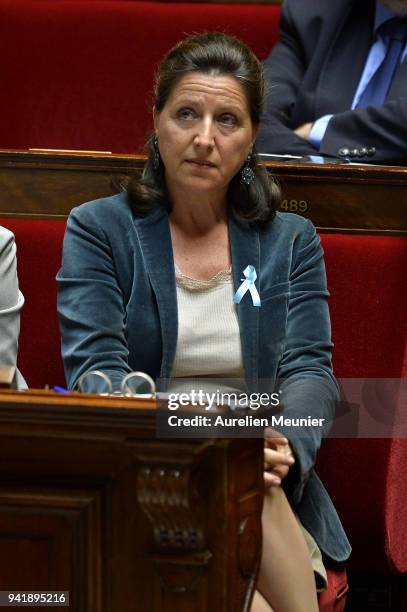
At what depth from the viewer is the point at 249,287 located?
1.41 m

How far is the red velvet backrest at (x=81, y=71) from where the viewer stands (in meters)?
2.09

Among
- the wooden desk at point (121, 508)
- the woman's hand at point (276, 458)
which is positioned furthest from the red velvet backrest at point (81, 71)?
the wooden desk at point (121, 508)

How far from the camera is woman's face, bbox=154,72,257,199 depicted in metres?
1.38

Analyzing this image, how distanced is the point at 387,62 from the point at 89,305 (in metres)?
0.80

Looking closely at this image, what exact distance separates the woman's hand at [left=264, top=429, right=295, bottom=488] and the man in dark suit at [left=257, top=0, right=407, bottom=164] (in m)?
0.73

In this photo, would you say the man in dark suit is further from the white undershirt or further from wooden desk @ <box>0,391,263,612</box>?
wooden desk @ <box>0,391,263,612</box>

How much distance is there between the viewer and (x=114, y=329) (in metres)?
1.36

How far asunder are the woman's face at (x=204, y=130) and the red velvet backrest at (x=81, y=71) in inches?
27.3

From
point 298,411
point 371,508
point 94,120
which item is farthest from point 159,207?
point 94,120

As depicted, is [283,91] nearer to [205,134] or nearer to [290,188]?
[290,188]

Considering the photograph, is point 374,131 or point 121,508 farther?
point 374,131

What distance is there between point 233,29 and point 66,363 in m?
0.94

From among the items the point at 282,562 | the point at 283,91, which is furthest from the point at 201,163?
the point at 283,91

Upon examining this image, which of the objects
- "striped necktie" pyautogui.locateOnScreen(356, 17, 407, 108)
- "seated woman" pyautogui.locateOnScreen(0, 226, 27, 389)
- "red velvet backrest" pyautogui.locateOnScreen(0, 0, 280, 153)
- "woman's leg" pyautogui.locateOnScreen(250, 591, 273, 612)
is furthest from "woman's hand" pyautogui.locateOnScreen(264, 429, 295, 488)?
"red velvet backrest" pyautogui.locateOnScreen(0, 0, 280, 153)
